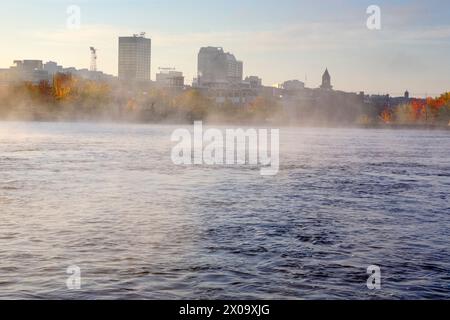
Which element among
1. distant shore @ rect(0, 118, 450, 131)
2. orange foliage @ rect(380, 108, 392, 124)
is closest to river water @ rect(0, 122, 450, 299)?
distant shore @ rect(0, 118, 450, 131)

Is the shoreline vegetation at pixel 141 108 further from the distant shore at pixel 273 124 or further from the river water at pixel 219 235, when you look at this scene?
the river water at pixel 219 235

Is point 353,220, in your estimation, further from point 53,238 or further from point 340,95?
point 340,95

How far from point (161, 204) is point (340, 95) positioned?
535 ft

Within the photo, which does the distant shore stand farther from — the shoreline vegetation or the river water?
the river water

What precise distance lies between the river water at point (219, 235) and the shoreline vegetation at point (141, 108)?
311 ft

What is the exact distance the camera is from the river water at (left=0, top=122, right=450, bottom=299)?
11.1 m

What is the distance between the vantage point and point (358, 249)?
14.3 meters

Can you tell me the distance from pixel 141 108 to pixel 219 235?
123250 mm

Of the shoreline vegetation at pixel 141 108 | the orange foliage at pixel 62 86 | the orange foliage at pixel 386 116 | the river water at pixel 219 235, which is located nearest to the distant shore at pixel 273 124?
the shoreline vegetation at pixel 141 108

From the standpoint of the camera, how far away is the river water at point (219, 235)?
1114 cm

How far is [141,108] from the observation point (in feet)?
449

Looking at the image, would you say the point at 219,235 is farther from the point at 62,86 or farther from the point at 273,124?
the point at 62,86

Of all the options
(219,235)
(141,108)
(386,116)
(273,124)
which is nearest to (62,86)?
(141,108)

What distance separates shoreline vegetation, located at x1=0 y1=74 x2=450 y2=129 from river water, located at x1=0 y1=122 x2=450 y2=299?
94.9 meters
